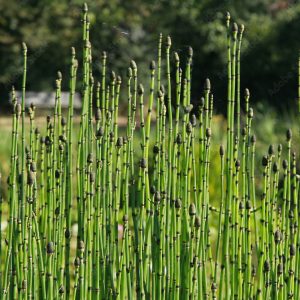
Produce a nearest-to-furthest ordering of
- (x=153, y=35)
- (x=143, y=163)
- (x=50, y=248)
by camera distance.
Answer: (x=50, y=248) < (x=143, y=163) < (x=153, y=35)

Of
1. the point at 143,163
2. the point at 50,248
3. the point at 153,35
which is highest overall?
the point at 153,35

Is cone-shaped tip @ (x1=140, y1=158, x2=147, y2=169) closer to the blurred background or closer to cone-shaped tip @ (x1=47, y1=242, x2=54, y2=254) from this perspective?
cone-shaped tip @ (x1=47, y1=242, x2=54, y2=254)

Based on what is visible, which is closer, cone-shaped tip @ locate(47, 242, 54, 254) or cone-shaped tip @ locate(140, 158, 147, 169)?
cone-shaped tip @ locate(47, 242, 54, 254)

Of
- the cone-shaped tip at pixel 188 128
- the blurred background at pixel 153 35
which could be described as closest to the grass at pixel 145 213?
the cone-shaped tip at pixel 188 128

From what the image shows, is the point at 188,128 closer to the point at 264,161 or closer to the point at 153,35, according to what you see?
the point at 264,161

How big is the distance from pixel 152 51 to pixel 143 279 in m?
9.25

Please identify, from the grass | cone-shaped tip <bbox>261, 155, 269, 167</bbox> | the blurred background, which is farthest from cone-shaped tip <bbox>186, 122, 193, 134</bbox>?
the blurred background

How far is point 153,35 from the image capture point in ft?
35.1

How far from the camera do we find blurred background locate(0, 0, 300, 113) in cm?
962

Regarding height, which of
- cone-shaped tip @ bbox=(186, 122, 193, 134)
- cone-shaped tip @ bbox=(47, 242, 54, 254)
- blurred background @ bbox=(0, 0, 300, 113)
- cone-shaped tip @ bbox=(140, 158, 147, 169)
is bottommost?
cone-shaped tip @ bbox=(47, 242, 54, 254)

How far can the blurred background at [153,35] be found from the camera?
31.6ft

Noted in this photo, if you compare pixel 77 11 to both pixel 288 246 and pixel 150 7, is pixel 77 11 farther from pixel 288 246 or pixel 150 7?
pixel 288 246

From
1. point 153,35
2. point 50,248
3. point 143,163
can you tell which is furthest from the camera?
point 153,35

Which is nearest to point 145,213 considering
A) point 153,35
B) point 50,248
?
point 50,248
